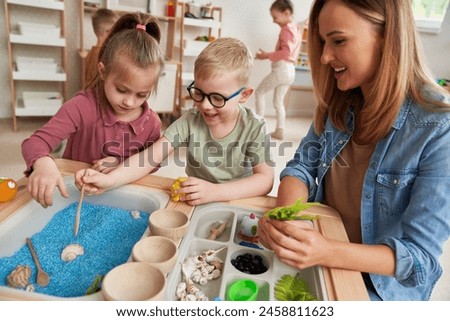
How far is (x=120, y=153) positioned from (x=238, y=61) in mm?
510

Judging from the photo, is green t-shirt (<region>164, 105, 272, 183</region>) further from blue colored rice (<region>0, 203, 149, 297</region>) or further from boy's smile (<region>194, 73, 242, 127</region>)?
blue colored rice (<region>0, 203, 149, 297</region>)

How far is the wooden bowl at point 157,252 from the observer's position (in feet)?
2.04

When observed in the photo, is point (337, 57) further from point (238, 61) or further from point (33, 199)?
point (33, 199)

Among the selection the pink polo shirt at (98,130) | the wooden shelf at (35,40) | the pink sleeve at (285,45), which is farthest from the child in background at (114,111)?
the pink sleeve at (285,45)

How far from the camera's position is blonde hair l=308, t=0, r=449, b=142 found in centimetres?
75

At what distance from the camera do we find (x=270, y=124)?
13.1ft

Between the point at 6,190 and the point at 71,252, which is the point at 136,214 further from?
the point at 6,190

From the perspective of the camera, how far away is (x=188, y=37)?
3812mm

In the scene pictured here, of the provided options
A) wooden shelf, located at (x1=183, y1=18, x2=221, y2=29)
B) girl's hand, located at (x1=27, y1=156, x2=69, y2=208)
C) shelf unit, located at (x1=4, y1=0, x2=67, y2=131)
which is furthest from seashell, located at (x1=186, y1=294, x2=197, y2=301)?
wooden shelf, located at (x1=183, y1=18, x2=221, y2=29)

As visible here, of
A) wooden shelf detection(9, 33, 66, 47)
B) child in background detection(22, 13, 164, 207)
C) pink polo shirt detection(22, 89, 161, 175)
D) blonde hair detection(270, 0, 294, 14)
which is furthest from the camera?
blonde hair detection(270, 0, 294, 14)

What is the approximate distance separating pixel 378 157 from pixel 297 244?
328 millimetres

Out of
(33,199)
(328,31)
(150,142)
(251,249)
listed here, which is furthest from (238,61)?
(33,199)

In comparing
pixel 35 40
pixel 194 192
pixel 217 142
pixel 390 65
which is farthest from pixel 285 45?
pixel 194 192

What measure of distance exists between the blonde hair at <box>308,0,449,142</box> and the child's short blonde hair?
20 cm
